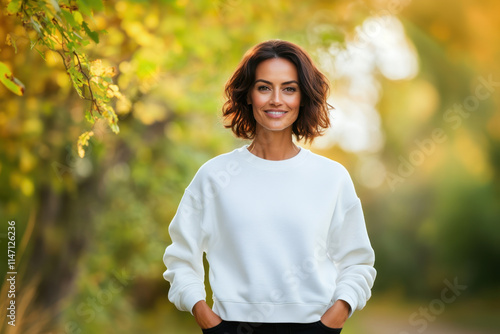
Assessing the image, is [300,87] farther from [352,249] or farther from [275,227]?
[352,249]

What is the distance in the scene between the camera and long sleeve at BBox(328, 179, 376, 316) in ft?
9.18

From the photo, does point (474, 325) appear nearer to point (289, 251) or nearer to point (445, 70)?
point (445, 70)

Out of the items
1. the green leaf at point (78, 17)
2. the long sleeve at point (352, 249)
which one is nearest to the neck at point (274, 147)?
the long sleeve at point (352, 249)

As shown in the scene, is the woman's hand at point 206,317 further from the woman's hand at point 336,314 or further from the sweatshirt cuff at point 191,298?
the woman's hand at point 336,314

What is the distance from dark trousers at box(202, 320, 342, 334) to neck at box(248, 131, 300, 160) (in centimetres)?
65

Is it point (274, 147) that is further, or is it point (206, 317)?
point (274, 147)

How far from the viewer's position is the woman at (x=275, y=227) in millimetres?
2648

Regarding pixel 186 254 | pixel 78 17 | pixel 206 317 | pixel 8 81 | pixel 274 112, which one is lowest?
pixel 206 317

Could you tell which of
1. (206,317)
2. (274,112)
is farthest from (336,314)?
(274,112)

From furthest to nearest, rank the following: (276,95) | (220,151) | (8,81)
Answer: (220,151)
(276,95)
(8,81)

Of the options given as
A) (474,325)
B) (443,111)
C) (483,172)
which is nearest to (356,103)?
(443,111)

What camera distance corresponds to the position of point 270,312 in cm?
261

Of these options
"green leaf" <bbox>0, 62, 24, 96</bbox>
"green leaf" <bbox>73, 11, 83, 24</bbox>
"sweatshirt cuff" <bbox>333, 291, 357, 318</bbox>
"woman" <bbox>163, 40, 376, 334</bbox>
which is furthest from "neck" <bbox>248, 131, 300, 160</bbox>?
"green leaf" <bbox>0, 62, 24, 96</bbox>

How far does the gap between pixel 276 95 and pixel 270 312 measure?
2.73 ft
